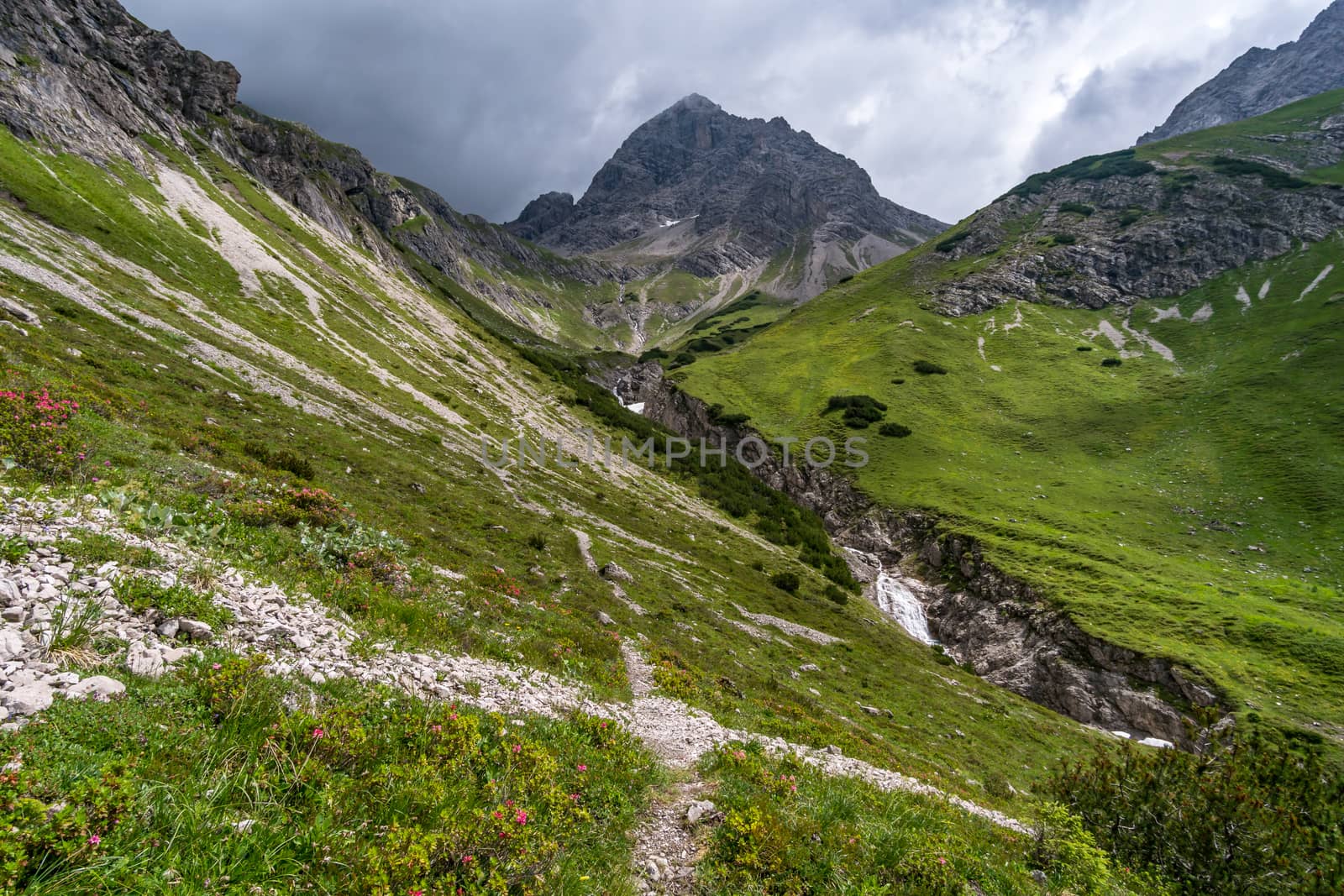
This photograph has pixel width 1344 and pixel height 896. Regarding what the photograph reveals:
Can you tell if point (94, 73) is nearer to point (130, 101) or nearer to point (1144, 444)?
point (130, 101)

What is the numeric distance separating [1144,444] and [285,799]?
7973 cm

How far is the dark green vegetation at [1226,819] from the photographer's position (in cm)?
809

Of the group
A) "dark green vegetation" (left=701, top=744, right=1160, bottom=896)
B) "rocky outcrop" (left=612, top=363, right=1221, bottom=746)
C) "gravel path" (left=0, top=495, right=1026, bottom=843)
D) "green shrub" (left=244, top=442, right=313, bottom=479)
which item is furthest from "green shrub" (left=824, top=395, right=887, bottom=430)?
"green shrub" (left=244, top=442, right=313, bottom=479)

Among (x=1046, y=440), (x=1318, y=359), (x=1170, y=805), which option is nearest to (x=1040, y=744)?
(x=1170, y=805)

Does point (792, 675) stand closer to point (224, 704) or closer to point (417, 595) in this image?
point (417, 595)

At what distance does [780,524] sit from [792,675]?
3342 cm

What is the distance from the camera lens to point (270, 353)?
3628 cm

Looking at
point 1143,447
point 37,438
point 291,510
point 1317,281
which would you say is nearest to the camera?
point 37,438

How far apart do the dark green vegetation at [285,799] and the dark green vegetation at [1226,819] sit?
10315 millimetres

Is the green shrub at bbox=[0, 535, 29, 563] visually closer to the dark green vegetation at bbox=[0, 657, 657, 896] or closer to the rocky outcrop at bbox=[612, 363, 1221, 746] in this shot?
the dark green vegetation at bbox=[0, 657, 657, 896]

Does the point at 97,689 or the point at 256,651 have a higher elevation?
the point at 97,689

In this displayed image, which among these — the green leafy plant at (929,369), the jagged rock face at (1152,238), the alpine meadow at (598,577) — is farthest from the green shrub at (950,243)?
the green leafy plant at (929,369)

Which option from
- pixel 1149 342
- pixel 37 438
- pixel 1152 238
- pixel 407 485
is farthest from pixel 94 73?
pixel 1152 238

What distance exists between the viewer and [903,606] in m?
44.5
